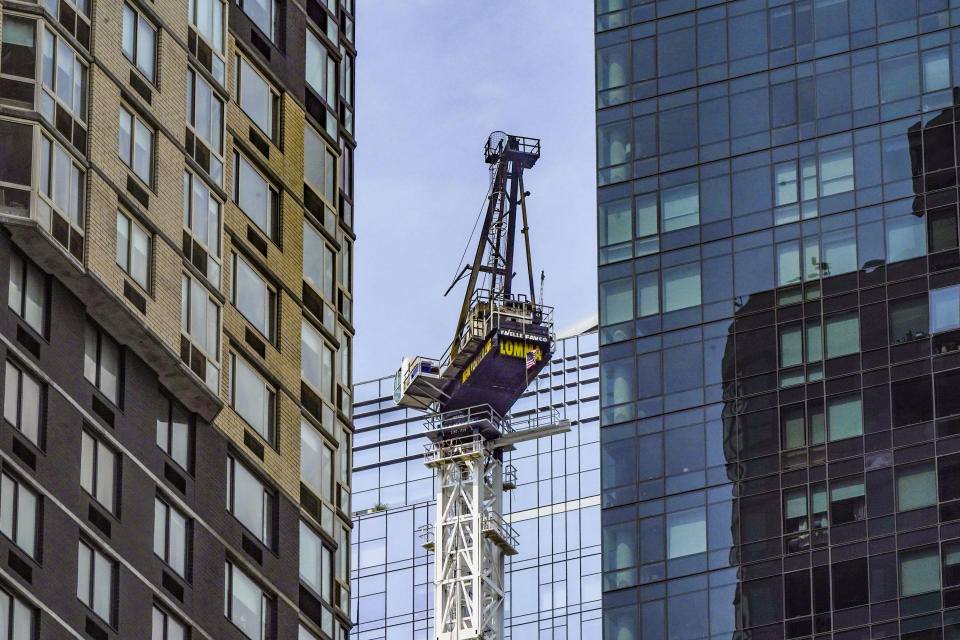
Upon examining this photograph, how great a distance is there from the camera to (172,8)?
69.2m

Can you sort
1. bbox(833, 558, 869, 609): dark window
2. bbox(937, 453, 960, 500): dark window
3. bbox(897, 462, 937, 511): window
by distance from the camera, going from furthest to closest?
bbox(833, 558, 869, 609): dark window < bbox(897, 462, 937, 511): window < bbox(937, 453, 960, 500): dark window

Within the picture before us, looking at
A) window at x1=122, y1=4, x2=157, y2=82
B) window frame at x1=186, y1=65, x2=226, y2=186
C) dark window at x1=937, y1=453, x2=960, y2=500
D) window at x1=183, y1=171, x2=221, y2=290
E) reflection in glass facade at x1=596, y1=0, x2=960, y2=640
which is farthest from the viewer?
reflection in glass facade at x1=596, y1=0, x2=960, y2=640

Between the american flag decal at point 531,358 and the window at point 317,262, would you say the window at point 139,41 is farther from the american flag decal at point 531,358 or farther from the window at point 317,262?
the american flag decal at point 531,358

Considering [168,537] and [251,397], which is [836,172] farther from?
[168,537]

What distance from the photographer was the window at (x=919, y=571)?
4303 inches

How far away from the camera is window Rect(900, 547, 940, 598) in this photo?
109294 millimetres

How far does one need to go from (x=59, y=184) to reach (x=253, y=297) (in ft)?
36.8

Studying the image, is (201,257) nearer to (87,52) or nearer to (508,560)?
(87,52)

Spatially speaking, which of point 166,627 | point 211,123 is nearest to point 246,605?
point 166,627

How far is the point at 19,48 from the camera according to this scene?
61.4 m

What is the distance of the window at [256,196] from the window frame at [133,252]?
6.77 m

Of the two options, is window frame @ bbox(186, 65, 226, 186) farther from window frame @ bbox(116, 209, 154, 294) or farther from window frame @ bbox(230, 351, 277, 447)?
window frame @ bbox(230, 351, 277, 447)

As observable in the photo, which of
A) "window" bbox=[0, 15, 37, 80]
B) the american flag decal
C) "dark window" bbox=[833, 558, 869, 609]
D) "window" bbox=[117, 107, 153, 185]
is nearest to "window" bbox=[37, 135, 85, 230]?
"window" bbox=[0, 15, 37, 80]

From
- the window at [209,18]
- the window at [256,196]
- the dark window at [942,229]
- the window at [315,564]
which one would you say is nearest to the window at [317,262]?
the window at [256,196]
